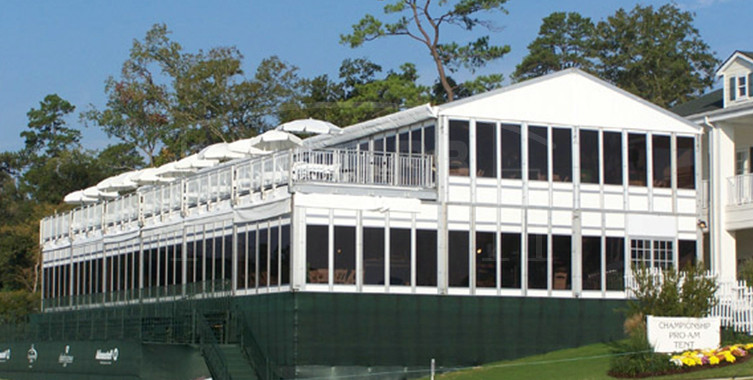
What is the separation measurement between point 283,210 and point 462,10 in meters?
35.3

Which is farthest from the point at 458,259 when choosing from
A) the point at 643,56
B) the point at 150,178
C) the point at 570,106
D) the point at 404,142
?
the point at 643,56

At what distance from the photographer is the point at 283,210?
111 ft

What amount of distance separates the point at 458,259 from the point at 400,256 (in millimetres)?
1812

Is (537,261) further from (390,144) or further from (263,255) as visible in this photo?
(263,255)

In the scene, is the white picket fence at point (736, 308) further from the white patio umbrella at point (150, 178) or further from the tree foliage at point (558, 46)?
the tree foliage at point (558, 46)

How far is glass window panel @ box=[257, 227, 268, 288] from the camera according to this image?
34844 mm

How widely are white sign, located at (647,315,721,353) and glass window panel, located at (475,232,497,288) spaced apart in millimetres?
7310

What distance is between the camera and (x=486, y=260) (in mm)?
35281

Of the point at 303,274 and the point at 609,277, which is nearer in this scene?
the point at 303,274

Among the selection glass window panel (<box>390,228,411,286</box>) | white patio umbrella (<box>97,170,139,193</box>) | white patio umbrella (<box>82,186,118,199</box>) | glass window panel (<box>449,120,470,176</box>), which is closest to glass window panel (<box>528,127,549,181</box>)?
glass window panel (<box>449,120,470,176</box>)

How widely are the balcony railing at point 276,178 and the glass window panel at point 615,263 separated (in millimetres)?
5929

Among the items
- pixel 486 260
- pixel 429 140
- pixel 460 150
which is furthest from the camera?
pixel 429 140

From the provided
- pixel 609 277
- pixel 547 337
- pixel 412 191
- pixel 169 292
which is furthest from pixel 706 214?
pixel 169 292

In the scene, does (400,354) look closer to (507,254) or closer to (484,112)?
(507,254)
